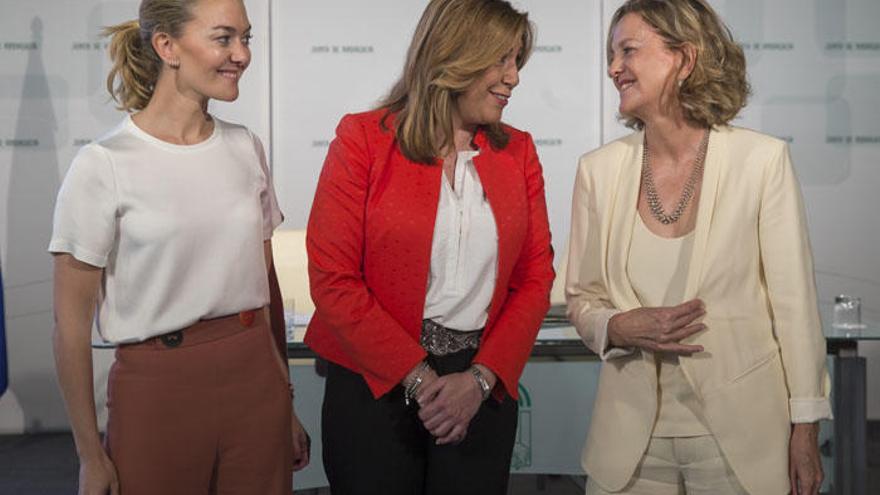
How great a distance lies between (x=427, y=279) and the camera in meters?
2.04

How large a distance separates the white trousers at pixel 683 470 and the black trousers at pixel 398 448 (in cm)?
25

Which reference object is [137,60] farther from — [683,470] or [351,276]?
[683,470]

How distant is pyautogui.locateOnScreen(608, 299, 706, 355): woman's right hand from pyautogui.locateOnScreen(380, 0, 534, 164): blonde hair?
0.48 metres

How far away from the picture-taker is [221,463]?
6.50ft

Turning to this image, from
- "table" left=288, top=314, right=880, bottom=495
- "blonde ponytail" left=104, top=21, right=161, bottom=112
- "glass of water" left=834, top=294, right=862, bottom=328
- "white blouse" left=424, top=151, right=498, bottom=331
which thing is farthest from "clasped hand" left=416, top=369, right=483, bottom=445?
"glass of water" left=834, top=294, right=862, bottom=328

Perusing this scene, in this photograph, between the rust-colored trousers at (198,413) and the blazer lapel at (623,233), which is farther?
the blazer lapel at (623,233)

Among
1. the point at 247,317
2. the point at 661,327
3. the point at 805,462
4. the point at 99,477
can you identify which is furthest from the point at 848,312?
the point at 99,477

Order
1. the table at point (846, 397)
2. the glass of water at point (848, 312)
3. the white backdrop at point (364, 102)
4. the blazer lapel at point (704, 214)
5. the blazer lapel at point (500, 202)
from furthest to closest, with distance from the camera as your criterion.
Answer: the white backdrop at point (364, 102) → the glass of water at point (848, 312) → the table at point (846, 397) → the blazer lapel at point (500, 202) → the blazer lapel at point (704, 214)

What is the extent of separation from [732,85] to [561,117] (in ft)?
13.1

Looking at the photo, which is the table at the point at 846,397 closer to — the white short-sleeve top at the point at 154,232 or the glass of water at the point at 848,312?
the glass of water at the point at 848,312

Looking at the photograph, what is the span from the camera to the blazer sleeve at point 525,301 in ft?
6.79

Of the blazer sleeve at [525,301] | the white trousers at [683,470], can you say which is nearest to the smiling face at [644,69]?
the blazer sleeve at [525,301]

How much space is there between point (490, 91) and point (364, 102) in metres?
3.99

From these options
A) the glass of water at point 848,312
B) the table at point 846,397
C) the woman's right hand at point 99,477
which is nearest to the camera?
the woman's right hand at point 99,477
